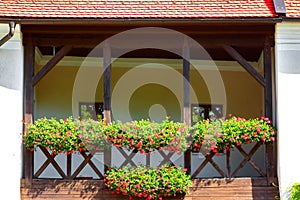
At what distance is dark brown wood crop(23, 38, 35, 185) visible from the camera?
988 centimetres

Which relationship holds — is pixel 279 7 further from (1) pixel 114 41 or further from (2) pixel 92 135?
(2) pixel 92 135

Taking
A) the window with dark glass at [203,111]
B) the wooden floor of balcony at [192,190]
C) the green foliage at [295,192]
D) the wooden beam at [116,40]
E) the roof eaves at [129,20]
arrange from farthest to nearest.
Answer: the window with dark glass at [203,111]
the wooden beam at [116,40]
the wooden floor of balcony at [192,190]
the roof eaves at [129,20]
the green foliage at [295,192]

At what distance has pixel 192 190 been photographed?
32.3 ft

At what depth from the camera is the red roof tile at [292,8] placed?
9.81 m

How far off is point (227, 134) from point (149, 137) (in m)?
1.32

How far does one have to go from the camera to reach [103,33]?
1011cm

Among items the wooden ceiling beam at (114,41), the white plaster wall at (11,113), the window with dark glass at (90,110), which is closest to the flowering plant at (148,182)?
the white plaster wall at (11,113)

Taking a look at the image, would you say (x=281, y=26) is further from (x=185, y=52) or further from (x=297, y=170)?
(x=297, y=170)

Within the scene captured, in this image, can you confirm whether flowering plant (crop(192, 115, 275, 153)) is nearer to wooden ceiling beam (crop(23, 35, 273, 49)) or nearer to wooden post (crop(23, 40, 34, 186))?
wooden ceiling beam (crop(23, 35, 273, 49))

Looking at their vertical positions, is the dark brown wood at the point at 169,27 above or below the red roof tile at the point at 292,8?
below

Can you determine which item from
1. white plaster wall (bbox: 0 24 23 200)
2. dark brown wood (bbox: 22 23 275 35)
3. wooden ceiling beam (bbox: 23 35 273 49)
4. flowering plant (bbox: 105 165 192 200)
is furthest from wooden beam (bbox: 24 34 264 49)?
flowering plant (bbox: 105 165 192 200)

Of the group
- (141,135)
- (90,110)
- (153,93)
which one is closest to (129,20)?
(141,135)

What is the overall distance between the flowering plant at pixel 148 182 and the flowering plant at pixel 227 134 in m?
0.64

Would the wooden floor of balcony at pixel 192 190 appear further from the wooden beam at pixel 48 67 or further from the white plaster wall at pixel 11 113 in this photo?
the wooden beam at pixel 48 67
